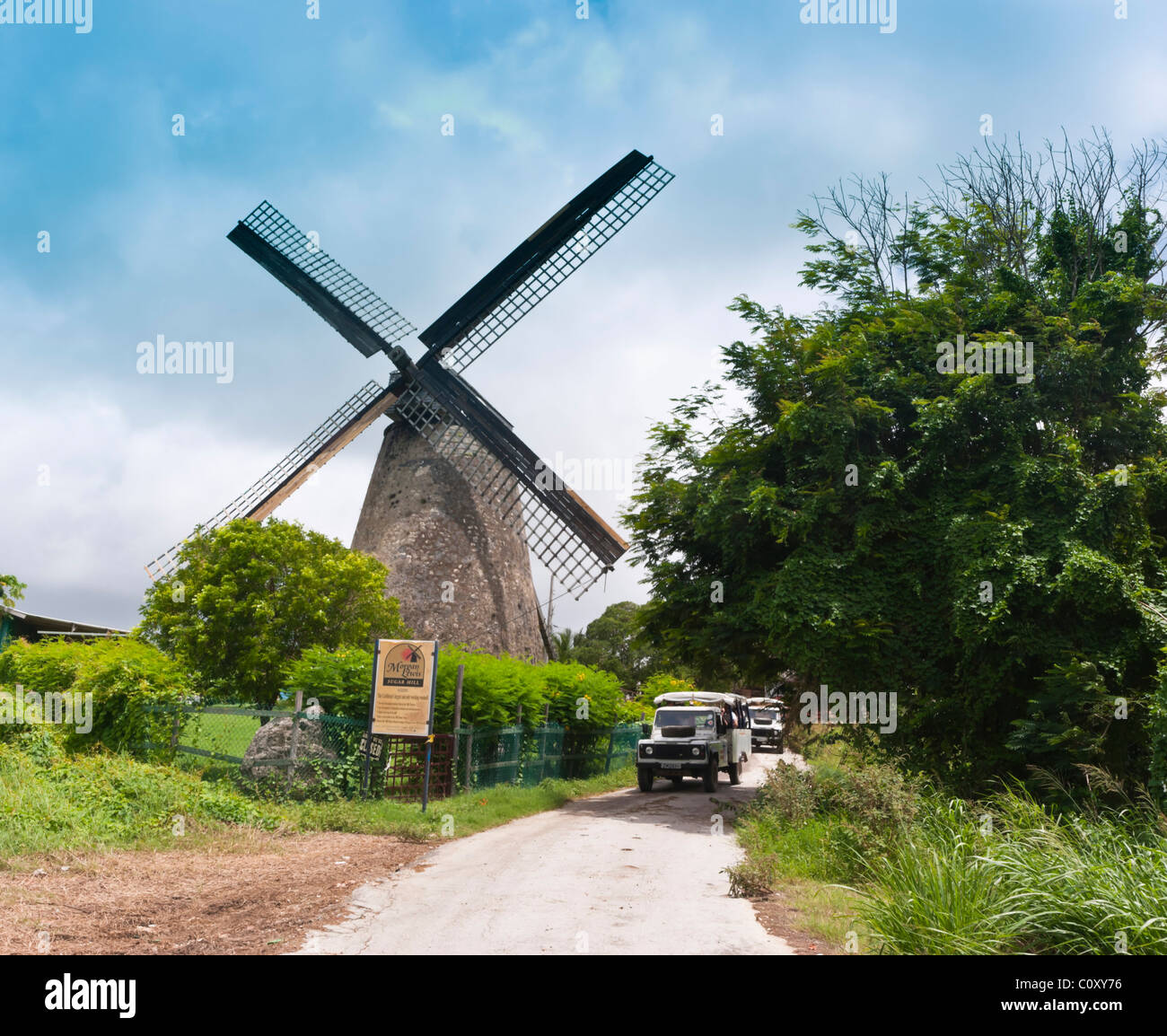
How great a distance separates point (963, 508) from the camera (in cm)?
1532

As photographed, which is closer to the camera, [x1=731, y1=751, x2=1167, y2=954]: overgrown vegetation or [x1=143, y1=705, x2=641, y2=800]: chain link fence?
[x1=731, y1=751, x2=1167, y2=954]: overgrown vegetation

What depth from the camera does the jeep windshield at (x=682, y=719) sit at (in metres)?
21.6

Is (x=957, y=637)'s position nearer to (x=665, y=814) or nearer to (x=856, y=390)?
(x=856, y=390)

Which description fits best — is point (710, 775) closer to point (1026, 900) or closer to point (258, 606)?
point (258, 606)

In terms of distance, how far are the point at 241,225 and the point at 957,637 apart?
26.9 meters

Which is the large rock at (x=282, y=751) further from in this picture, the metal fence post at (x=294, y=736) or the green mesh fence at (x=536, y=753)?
the green mesh fence at (x=536, y=753)

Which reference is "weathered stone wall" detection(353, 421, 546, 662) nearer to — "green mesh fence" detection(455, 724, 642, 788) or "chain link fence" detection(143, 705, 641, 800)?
"green mesh fence" detection(455, 724, 642, 788)

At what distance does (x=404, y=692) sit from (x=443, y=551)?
12.5m

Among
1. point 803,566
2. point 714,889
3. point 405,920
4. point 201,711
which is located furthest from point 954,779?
point 201,711

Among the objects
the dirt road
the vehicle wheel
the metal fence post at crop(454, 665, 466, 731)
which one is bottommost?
the vehicle wheel

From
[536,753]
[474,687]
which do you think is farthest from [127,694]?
[536,753]

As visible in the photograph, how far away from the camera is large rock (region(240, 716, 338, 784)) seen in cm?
1316

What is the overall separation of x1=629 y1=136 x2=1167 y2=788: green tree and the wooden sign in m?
6.41

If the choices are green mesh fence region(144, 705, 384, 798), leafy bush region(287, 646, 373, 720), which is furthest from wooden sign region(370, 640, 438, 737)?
leafy bush region(287, 646, 373, 720)
